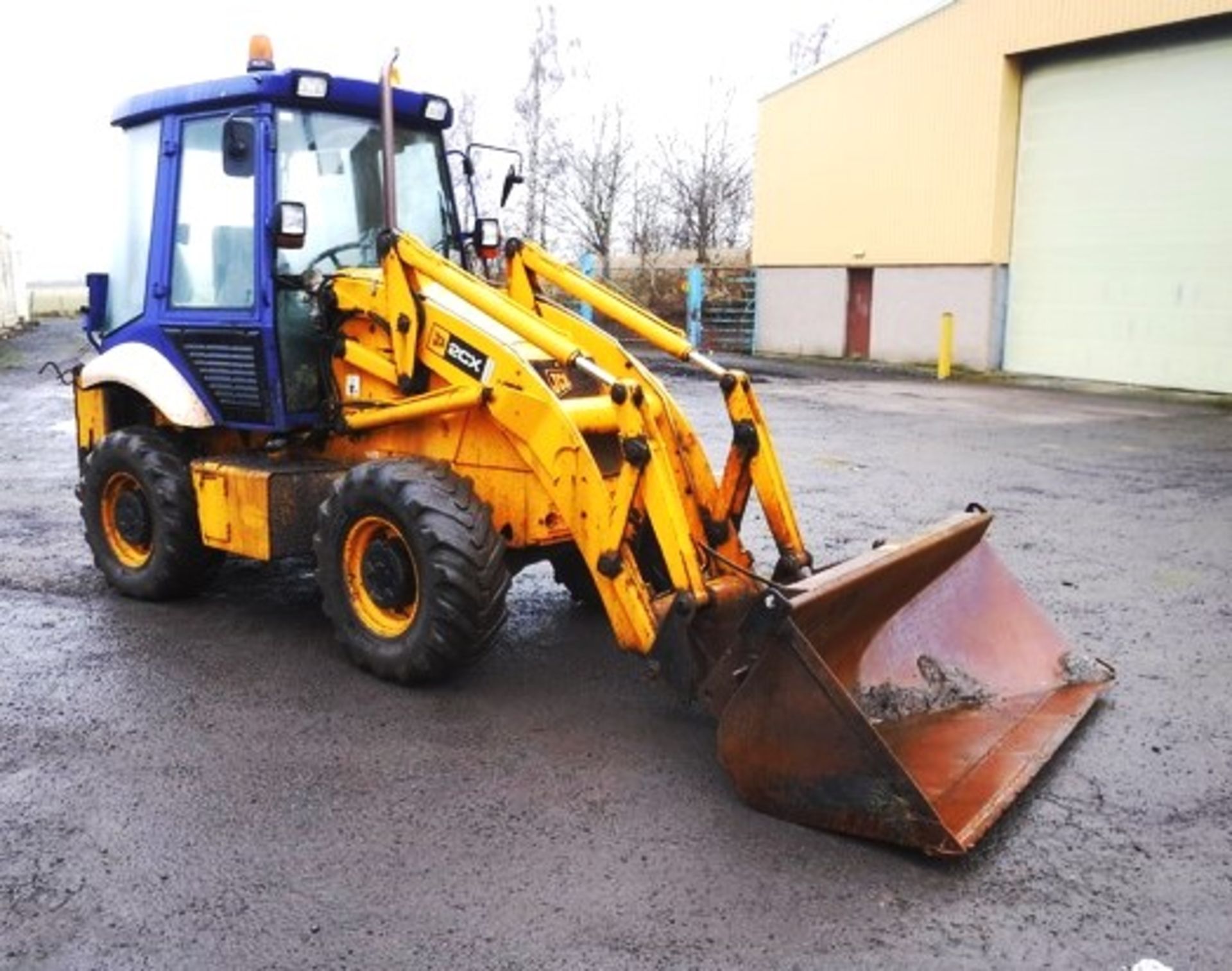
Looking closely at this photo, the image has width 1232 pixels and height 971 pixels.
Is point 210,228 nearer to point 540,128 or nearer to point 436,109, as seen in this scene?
point 436,109

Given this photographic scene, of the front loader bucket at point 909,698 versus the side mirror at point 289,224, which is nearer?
the front loader bucket at point 909,698

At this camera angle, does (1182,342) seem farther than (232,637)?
Yes

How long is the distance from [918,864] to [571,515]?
192 cm

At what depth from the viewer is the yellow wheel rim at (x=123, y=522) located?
6758mm

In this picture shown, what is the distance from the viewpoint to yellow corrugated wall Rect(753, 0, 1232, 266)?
2269cm

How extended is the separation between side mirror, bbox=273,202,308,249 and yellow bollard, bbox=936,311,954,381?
19819 millimetres

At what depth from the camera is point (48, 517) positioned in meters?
9.14

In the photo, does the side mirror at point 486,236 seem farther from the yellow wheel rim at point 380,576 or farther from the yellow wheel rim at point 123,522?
the yellow wheel rim at point 123,522

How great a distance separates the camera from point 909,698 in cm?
476

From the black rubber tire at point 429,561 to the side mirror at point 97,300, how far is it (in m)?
2.67

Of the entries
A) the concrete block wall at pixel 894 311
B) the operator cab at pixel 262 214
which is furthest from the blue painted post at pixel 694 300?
the operator cab at pixel 262 214

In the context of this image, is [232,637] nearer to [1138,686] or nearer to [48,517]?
[48,517]

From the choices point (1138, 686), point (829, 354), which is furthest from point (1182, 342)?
point (1138, 686)

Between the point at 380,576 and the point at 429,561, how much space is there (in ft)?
1.60
